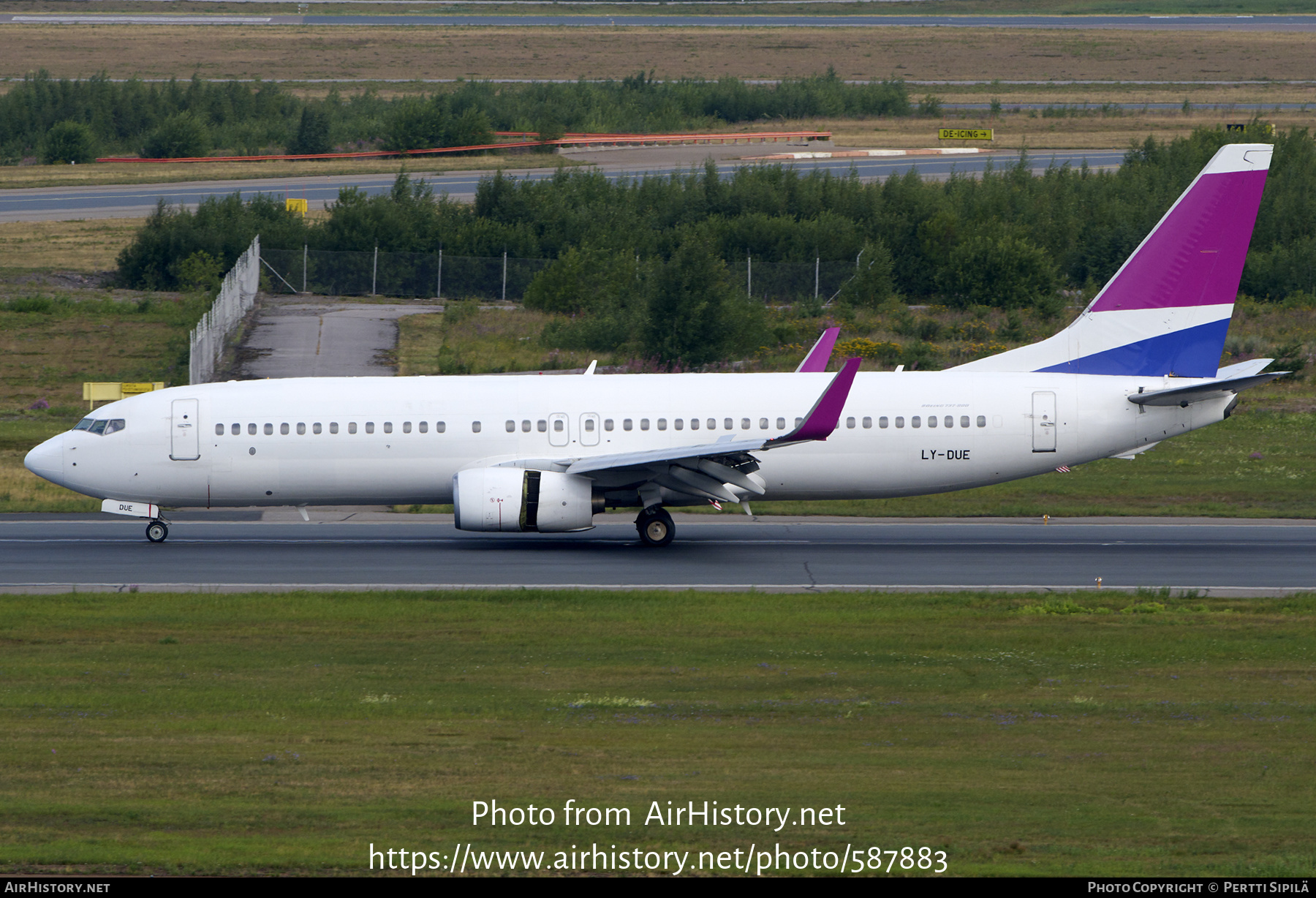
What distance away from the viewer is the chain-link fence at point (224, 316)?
44.8m

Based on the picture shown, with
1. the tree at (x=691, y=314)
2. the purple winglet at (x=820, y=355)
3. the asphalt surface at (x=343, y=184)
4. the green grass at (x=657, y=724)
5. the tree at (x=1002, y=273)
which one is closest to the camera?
the green grass at (x=657, y=724)

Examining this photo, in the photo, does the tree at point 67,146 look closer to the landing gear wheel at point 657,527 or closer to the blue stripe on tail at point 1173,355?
the landing gear wheel at point 657,527

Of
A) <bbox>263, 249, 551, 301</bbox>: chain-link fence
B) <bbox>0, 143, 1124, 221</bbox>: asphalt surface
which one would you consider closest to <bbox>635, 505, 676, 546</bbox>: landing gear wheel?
<bbox>263, 249, 551, 301</bbox>: chain-link fence

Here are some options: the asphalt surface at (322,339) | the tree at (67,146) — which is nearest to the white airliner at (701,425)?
the asphalt surface at (322,339)

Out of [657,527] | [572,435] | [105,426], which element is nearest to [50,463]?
[105,426]

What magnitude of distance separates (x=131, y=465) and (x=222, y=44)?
4529 inches

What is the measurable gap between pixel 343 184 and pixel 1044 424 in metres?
58.6

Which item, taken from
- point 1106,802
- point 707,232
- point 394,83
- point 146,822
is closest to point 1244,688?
point 1106,802

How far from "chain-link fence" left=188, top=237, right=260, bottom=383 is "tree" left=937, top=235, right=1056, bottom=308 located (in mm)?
29585

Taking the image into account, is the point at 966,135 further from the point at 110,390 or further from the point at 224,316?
the point at 110,390

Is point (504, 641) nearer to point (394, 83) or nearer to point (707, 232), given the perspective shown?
point (707, 232)

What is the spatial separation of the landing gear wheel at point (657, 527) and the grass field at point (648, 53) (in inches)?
3781

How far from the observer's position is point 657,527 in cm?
2948

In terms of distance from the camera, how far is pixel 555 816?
12195 millimetres
